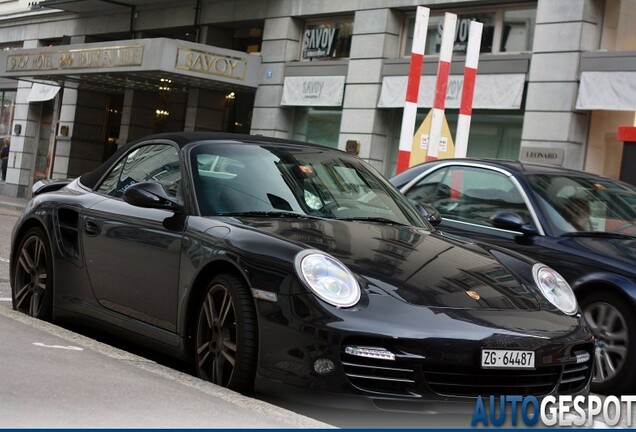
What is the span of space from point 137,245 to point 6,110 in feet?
118

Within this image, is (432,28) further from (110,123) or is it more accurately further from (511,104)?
(110,123)

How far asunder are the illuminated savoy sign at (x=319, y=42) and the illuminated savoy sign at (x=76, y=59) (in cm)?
386

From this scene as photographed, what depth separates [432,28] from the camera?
22.9 metres

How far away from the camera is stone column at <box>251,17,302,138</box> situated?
26625 mm

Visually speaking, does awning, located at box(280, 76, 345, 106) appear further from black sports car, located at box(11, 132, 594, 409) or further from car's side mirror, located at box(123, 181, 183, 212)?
car's side mirror, located at box(123, 181, 183, 212)

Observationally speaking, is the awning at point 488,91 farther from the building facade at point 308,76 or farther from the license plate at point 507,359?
the license plate at point 507,359

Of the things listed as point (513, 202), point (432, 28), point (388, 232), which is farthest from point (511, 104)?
point (388, 232)

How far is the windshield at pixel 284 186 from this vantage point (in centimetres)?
607

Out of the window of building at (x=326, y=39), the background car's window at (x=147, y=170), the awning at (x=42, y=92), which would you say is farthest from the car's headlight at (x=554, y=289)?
the awning at (x=42, y=92)

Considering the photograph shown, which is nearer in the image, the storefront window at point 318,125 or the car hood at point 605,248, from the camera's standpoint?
the car hood at point 605,248

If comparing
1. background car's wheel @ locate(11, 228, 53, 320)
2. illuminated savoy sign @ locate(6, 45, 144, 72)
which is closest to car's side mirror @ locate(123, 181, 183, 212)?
background car's wheel @ locate(11, 228, 53, 320)

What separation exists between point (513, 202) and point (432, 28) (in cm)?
1537

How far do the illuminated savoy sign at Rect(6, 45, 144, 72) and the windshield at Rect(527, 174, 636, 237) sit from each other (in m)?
18.8

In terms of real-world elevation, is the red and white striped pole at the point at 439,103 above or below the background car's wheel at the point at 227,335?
above
